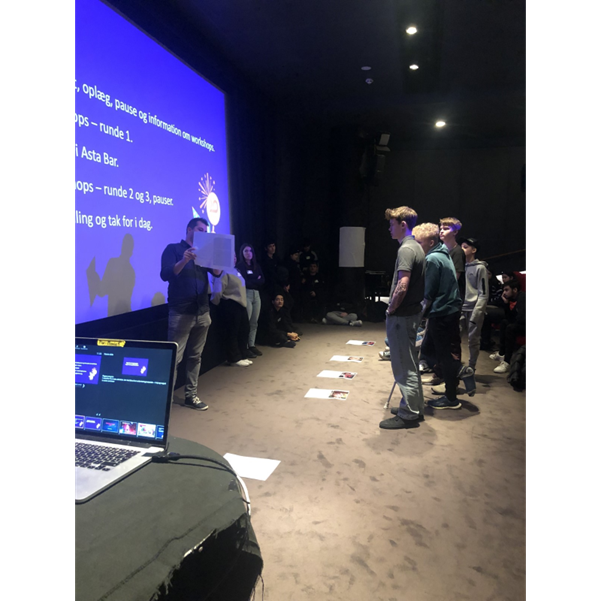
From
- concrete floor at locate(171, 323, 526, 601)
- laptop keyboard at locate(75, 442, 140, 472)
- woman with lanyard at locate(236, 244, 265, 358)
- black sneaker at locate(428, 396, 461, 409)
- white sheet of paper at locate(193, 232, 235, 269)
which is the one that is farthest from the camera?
woman with lanyard at locate(236, 244, 265, 358)

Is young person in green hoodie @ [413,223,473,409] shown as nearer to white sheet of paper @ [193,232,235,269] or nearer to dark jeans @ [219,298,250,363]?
white sheet of paper @ [193,232,235,269]

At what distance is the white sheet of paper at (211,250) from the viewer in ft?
10.6

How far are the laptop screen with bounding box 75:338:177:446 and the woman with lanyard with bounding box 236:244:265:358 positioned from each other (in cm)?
415

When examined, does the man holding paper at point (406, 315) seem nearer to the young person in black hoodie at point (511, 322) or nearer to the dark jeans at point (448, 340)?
the dark jeans at point (448, 340)

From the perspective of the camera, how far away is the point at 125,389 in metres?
1.20

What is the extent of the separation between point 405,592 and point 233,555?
1.10m

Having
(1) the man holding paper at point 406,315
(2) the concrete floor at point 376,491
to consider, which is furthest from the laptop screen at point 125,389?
(1) the man holding paper at point 406,315

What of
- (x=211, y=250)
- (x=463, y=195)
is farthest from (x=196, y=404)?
(x=463, y=195)

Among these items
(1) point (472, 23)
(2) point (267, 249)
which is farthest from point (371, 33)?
(2) point (267, 249)

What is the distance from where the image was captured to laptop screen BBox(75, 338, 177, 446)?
1.17 meters

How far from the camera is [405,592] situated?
1.68 meters

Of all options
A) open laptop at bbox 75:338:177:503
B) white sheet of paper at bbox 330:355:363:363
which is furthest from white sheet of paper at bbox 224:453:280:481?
white sheet of paper at bbox 330:355:363:363

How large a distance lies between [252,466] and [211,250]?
1502 mm
